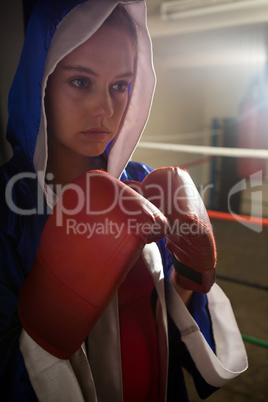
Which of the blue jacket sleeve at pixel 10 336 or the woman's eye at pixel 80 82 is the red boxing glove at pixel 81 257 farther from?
the woman's eye at pixel 80 82

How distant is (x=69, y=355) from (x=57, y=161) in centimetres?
33

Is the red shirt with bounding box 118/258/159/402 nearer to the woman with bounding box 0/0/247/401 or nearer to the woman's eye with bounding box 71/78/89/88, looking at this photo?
the woman with bounding box 0/0/247/401

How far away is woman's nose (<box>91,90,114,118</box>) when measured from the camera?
566 millimetres

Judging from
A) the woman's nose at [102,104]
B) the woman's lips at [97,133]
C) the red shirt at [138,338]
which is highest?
the woman's nose at [102,104]

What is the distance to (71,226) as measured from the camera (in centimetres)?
49

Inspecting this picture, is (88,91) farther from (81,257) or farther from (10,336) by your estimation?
(10,336)

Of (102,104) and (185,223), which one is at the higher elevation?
(102,104)

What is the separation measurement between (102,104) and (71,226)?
0.23 metres

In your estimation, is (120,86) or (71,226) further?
(120,86)

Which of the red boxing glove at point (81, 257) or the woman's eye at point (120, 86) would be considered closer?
the red boxing glove at point (81, 257)

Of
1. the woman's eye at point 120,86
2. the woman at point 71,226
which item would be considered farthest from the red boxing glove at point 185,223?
the woman's eye at point 120,86

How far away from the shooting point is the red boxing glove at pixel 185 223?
593mm

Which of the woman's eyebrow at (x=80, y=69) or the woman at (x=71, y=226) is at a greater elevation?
the woman's eyebrow at (x=80, y=69)

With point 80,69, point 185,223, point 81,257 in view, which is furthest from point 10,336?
point 80,69
